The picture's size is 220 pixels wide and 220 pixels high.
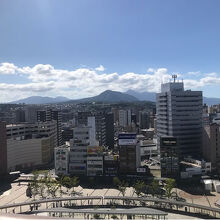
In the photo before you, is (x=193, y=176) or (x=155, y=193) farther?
(x=193, y=176)

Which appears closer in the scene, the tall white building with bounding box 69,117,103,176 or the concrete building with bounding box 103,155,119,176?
the concrete building with bounding box 103,155,119,176

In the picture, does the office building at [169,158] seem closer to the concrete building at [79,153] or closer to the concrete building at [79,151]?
the concrete building at [79,151]

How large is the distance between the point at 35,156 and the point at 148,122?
229ft

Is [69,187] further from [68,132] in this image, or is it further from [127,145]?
[68,132]

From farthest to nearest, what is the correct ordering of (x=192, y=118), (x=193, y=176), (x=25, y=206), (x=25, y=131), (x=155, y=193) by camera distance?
(x=25, y=131) < (x=192, y=118) < (x=193, y=176) < (x=155, y=193) < (x=25, y=206)

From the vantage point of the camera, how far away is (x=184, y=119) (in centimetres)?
5672

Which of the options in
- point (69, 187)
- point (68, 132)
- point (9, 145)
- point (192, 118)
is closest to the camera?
point (69, 187)

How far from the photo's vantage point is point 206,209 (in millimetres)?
30531

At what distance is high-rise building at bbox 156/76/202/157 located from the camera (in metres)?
56.5

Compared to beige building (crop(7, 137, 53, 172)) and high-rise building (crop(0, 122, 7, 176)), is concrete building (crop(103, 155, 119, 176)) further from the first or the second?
high-rise building (crop(0, 122, 7, 176))

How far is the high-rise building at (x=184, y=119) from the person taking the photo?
5653 cm

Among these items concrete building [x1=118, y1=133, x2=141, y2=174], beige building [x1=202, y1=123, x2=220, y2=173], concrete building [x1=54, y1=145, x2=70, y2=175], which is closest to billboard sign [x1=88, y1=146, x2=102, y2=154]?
concrete building [x1=118, y1=133, x2=141, y2=174]

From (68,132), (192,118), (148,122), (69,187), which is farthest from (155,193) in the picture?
(148,122)

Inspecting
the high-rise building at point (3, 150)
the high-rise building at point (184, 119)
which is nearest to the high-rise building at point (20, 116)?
the high-rise building at point (3, 150)
